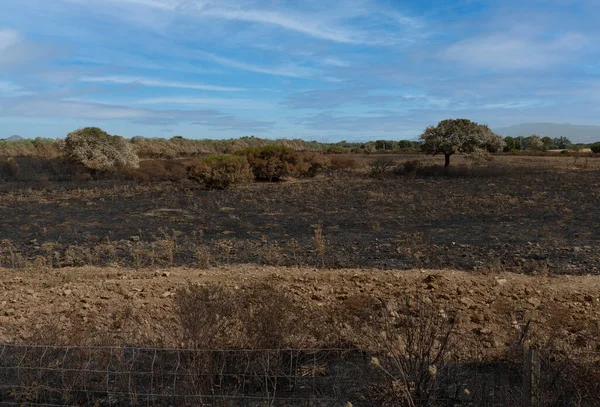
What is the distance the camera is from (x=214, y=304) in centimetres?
502

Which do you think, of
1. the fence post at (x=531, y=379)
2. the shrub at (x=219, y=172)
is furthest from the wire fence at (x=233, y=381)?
the shrub at (x=219, y=172)

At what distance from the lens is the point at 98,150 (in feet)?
97.7

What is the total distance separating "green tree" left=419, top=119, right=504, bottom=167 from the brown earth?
24.0 meters

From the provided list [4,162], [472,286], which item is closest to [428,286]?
[472,286]

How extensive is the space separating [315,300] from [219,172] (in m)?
16.8

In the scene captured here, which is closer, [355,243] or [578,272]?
[578,272]

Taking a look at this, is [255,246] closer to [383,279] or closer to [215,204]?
[383,279]

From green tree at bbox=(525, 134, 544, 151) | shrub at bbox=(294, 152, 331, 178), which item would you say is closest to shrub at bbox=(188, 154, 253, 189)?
shrub at bbox=(294, 152, 331, 178)

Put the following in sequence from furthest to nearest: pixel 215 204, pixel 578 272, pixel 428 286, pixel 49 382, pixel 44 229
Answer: pixel 215 204 < pixel 44 229 < pixel 578 272 < pixel 428 286 < pixel 49 382

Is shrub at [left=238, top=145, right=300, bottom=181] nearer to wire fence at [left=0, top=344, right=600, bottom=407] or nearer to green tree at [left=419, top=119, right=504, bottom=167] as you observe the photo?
green tree at [left=419, top=119, right=504, bottom=167]

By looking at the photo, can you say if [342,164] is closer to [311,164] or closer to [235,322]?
[311,164]

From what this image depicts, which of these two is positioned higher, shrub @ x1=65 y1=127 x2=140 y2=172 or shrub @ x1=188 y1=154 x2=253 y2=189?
shrub @ x1=65 y1=127 x2=140 y2=172

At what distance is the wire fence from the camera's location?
436cm

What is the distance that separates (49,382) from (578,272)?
7944mm
